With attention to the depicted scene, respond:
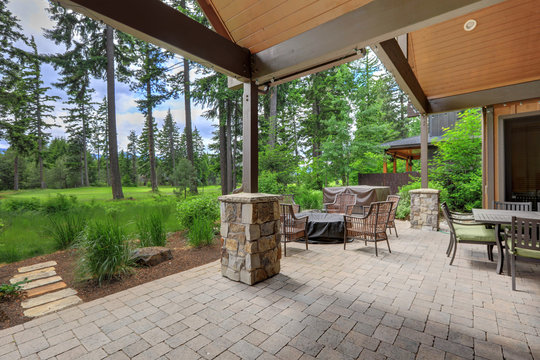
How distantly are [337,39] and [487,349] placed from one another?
2.77 m

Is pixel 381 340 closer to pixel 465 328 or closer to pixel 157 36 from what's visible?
pixel 465 328

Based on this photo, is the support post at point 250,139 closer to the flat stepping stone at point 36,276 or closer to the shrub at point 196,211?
the shrub at point 196,211

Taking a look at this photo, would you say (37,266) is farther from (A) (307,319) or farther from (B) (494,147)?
(B) (494,147)

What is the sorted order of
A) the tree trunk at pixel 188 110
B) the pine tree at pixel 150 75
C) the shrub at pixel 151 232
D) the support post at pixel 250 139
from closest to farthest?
the support post at pixel 250 139 → the shrub at pixel 151 232 → the pine tree at pixel 150 75 → the tree trunk at pixel 188 110

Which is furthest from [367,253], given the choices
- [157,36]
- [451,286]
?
[157,36]

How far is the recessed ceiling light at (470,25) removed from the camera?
11.5ft

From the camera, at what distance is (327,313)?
212 cm

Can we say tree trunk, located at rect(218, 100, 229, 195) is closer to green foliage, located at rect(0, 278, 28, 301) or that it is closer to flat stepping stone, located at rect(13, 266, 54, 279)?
flat stepping stone, located at rect(13, 266, 54, 279)

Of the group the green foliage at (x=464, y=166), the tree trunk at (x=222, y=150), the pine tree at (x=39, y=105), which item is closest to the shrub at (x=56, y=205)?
the pine tree at (x=39, y=105)

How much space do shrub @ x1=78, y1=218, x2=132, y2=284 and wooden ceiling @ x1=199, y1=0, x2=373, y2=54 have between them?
9.24ft

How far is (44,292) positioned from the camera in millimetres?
2689

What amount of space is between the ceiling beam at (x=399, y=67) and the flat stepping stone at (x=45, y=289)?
15.1 ft

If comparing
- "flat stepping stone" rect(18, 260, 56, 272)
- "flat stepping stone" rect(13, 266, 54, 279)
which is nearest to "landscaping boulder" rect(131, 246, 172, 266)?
"flat stepping stone" rect(13, 266, 54, 279)

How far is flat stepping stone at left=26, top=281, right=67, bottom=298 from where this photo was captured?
2.67m
